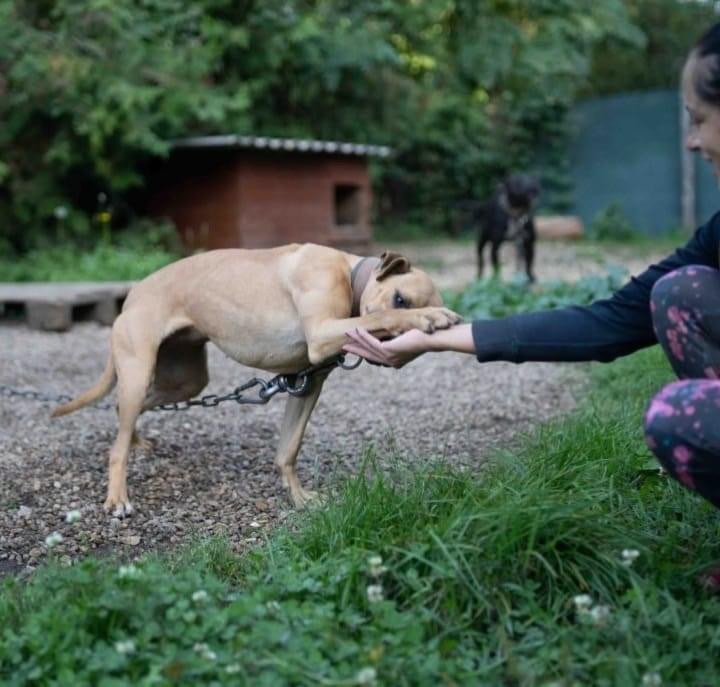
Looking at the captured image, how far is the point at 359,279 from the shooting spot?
3.79 metres

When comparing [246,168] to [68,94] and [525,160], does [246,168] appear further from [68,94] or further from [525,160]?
[525,160]

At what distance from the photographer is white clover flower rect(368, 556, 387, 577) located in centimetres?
245

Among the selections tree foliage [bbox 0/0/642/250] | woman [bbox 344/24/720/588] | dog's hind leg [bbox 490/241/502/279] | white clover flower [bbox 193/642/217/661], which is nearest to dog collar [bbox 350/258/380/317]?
woman [bbox 344/24/720/588]

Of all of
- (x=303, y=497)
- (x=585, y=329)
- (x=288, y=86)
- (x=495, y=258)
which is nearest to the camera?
(x=585, y=329)

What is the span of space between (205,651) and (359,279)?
186cm

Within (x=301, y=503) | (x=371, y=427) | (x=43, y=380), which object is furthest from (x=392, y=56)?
(x=301, y=503)

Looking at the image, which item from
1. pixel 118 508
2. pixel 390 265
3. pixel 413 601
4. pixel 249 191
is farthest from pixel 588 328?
pixel 249 191

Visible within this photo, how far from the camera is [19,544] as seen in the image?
3.41 meters

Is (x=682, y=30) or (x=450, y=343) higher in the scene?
(x=682, y=30)

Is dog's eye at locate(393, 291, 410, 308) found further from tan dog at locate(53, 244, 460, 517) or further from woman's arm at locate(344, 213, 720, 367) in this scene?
woman's arm at locate(344, 213, 720, 367)

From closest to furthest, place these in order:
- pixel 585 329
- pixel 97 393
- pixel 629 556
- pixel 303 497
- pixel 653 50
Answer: pixel 629 556
pixel 585 329
pixel 303 497
pixel 97 393
pixel 653 50

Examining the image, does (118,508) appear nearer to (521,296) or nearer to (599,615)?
(599,615)

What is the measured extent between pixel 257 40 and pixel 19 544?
37.8 feet

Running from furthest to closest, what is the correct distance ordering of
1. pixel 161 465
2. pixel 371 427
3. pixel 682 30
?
pixel 682 30 → pixel 371 427 → pixel 161 465
